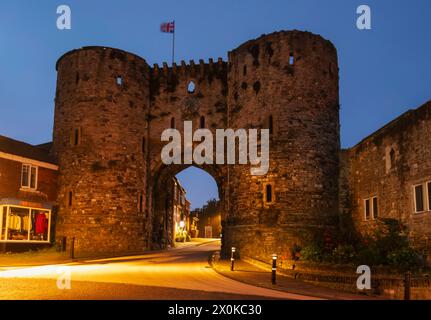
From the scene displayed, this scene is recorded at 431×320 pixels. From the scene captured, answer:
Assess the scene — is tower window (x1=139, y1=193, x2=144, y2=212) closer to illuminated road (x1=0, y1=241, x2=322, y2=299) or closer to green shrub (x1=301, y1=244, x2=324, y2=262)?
green shrub (x1=301, y1=244, x2=324, y2=262)

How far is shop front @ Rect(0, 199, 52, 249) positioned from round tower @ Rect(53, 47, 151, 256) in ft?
3.11

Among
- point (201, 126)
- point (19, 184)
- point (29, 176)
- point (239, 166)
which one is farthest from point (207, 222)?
point (239, 166)

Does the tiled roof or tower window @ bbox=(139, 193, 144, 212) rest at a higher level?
the tiled roof

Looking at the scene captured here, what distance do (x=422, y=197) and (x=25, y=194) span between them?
20.0 m

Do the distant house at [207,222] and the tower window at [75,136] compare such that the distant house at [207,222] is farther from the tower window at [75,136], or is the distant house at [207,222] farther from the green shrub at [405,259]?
the green shrub at [405,259]

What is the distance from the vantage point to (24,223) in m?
25.1

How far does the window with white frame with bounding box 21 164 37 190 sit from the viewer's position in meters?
25.7

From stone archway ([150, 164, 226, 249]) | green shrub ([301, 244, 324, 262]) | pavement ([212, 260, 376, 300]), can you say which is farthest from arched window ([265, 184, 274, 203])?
stone archway ([150, 164, 226, 249])

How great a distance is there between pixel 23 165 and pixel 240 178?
12.0 metres
